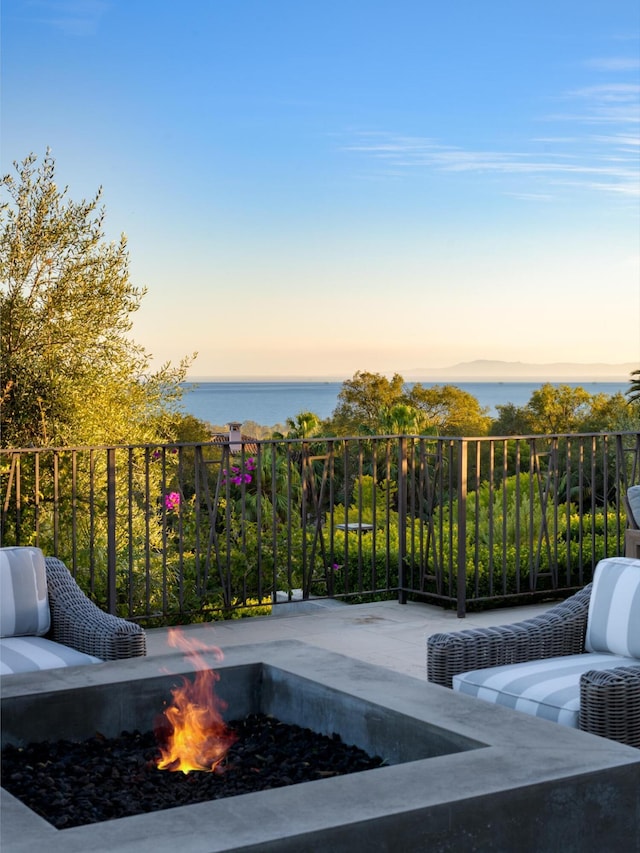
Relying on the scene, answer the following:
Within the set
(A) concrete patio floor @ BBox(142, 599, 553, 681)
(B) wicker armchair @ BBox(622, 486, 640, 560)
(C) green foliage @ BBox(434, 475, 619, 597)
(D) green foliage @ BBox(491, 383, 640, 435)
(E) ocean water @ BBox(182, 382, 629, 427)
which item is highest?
(E) ocean water @ BBox(182, 382, 629, 427)

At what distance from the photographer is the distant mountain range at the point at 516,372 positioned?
1570 inches

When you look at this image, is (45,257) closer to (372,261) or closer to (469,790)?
(469,790)

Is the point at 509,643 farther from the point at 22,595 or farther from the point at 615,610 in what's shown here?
the point at 22,595

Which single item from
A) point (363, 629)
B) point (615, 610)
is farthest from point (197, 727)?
point (363, 629)

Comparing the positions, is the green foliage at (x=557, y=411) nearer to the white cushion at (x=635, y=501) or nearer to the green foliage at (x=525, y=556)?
the green foliage at (x=525, y=556)

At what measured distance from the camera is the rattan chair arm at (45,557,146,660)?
3412 millimetres

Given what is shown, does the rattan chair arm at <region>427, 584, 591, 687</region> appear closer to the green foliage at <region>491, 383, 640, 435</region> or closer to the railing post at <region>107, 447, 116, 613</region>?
the railing post at <region>107, 447, 116, 613</region>

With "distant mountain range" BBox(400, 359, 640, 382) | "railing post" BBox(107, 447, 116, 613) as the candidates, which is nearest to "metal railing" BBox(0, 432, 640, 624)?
"railing post" BBox(107, 447, 116, 613)

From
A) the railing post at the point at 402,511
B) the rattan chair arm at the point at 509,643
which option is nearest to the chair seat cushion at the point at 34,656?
the rattan chair arm at the point at 509,643

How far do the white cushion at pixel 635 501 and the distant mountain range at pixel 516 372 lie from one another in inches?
1305

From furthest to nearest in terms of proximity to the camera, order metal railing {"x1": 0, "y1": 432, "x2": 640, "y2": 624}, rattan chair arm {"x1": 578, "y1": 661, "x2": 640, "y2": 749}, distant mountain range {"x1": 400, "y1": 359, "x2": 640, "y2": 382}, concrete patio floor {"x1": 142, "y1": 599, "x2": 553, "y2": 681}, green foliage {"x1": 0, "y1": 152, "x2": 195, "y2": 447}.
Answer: distant mountain range {"x1": 400, "y1": 359, "x2": 640, "y2": 382}
green foliage {"x1": 0, "y1": 152, "x2": 195, "y2": 447}
metal railing {"x1": 0, "y1": 432, "x2": 640, "y2": 624}
concrete patio floor {"x1": 142, "y1": 599, "x2": 553, "y2": 681}
rattan chair arm {"x1": 578, "y1": 661, "x2": 640, "y2": 749}

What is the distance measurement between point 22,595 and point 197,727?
128 centimetres

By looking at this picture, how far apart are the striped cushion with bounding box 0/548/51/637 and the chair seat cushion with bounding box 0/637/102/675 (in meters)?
0.05

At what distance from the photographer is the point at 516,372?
1769 inches
